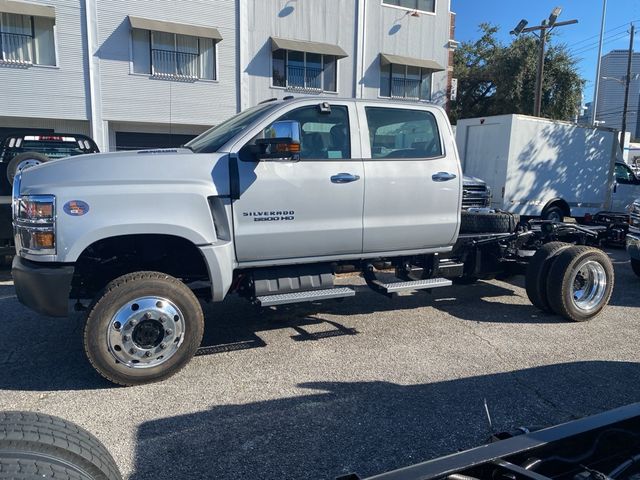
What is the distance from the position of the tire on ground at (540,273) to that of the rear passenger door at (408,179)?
1.24 m

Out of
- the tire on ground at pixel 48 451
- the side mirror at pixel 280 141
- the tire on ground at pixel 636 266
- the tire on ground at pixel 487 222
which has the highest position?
the side mirror at pixel 280 141

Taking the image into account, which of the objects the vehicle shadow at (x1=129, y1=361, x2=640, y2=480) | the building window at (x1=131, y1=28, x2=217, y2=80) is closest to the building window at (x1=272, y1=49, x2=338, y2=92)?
the building window at (x1=131, y1=28, x2=217, y2=80)

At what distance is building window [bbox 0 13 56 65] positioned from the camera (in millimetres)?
17422

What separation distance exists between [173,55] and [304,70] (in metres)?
5.07

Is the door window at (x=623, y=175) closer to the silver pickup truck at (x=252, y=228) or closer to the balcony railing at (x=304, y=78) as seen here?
the balcony railing at (x=304, y=78)

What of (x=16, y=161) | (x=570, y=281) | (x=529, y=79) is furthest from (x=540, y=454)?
(x=529, y=79)

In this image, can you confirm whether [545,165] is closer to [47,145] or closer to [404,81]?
[404,81]

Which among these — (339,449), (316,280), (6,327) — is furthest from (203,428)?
(6,327)

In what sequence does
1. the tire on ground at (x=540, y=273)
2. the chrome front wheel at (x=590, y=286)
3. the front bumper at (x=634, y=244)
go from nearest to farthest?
the tire on ground at (x=540, y=273) < the chrome front wheel at (x=590, y=286) < the front bumper at (x=634, y=244)

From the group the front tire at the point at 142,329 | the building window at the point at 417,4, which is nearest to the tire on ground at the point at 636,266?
the front tire at the point at 142,329

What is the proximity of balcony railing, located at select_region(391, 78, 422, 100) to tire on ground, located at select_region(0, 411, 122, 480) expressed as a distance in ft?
73.5

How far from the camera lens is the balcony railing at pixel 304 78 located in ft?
68.9

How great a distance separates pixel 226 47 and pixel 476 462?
20118 mm

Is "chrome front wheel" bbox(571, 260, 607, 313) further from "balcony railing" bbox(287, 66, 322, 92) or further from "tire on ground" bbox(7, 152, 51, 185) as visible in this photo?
"balcony railing" bbox(287, 66, 322, 92)
